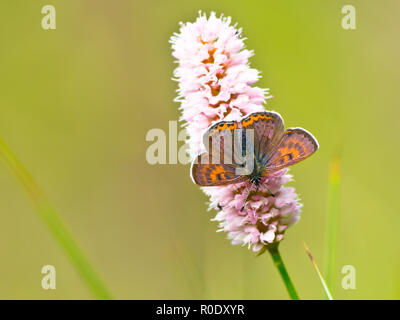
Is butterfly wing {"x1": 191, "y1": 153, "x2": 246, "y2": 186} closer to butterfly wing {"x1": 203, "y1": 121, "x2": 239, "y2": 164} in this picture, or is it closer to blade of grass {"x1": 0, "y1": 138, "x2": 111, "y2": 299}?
butterfly wing {"x1": 203, "y1": 121, "x2": 239, "y2": 164}

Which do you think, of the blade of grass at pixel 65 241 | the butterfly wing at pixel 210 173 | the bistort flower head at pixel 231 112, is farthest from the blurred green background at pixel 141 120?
the blade of grass at pixel 65 241

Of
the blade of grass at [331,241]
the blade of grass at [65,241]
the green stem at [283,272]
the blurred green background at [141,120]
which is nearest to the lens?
the blade of grass at [65,241]

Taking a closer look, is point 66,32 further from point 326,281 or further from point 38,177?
point 326,281

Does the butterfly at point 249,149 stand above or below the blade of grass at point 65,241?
above

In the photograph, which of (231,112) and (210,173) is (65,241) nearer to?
(210,173)

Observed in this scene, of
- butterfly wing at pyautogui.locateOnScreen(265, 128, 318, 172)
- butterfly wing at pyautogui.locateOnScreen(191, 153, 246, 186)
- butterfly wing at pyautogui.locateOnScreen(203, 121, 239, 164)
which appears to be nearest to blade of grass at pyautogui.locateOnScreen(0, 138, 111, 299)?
butterfly wing at pyautogui.locateOnScreen(191, 153, 246, 186)

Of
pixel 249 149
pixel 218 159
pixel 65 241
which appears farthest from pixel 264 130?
pixel 65 241

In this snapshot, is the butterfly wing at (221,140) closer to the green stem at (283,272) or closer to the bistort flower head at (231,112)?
the bistort flower head at (231,112)
